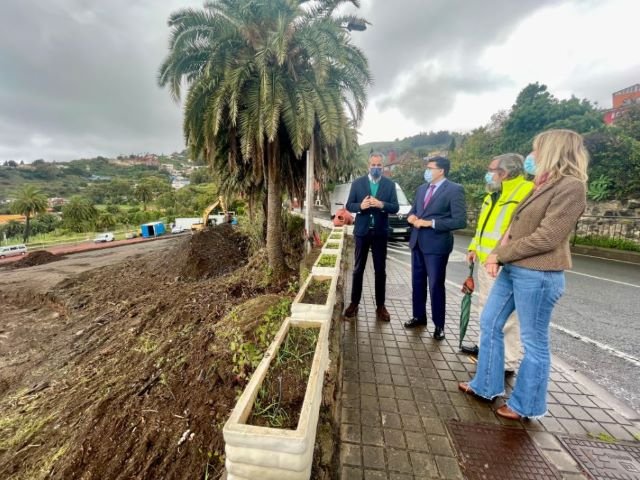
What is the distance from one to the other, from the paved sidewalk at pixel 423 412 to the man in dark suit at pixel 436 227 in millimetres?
647

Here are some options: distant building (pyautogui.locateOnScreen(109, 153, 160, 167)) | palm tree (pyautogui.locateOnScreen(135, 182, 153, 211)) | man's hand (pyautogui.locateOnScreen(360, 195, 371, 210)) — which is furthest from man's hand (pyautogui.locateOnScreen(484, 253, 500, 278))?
distant building (pyautogui.locateOnScreen(109, 153, 160, 167))

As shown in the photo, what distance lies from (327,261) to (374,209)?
1.05m

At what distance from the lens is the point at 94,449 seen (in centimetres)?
336

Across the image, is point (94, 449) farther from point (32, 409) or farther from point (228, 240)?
point (228, 240)

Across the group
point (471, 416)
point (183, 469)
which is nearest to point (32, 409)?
point (183, 469)

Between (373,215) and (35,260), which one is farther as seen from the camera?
(35,260)

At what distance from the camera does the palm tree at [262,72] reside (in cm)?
591

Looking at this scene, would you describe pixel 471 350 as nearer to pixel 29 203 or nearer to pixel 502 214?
pixel 502 214

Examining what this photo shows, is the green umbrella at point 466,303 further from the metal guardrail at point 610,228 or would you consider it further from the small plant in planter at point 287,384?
the metal guardrail at point 610,228

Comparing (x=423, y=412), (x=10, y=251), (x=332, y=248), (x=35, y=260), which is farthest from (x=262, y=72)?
(x=10, y=251)

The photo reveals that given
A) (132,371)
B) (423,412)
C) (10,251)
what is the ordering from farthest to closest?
(10,251) < (132,371) < (423,412)

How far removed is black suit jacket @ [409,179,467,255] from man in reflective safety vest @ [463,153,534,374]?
0.90ft

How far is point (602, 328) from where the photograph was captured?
166 inches

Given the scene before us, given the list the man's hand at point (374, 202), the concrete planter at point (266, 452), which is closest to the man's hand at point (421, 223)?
the man's hand at point (374, 202)
